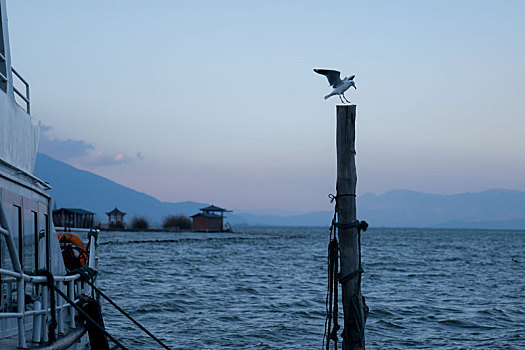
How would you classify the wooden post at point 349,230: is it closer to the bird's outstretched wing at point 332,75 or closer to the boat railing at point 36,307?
the bird's outstretched wing at point 332,75

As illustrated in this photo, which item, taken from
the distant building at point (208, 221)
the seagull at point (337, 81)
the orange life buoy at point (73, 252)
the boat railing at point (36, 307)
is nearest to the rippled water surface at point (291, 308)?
the orange life buoy at point (73, 252)

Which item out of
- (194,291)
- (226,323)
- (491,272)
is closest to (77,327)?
(226,323)

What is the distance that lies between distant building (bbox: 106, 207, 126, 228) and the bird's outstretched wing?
423ft

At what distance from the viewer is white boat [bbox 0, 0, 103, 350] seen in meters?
8.34

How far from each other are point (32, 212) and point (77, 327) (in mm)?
2513

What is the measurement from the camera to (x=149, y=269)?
4191cm

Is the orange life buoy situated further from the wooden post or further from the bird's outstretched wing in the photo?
the bird's outstretched wing

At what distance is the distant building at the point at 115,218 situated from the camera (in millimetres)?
134250

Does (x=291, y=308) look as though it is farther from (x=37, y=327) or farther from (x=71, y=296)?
(x=37, y=327)

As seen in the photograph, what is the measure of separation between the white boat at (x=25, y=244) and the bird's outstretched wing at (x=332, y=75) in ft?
15.4

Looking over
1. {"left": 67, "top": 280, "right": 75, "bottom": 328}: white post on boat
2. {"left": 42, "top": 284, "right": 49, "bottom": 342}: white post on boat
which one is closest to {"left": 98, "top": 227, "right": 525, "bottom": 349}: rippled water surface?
{"left": 67, "top": 280, "right": 75, "bottom": 328}: white post on boat

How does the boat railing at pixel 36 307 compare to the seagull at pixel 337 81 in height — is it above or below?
below

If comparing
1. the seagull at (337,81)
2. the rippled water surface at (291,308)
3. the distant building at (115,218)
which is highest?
the seagull at (337,81)

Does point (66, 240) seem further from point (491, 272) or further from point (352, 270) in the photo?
point (491, 272)
